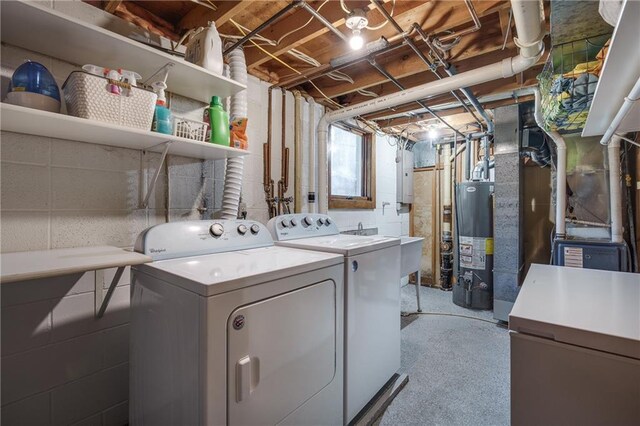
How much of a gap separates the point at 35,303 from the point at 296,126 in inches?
81.3

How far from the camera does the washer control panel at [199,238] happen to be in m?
1.33

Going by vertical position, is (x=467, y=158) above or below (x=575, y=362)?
above

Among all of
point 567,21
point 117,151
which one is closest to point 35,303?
point 117,151

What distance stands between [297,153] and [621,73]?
79.1 inches

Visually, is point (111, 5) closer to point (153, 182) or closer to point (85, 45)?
point (85, 45)

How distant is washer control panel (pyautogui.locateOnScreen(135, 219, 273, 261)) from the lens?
1.33 metres

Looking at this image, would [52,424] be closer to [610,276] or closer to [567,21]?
[610,276]

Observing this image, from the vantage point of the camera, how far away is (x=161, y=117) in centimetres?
142

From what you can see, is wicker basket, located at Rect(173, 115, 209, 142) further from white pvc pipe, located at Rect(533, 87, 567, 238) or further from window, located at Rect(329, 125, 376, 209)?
white pvc pipe, located at Rect(533, 87, 567, 238)

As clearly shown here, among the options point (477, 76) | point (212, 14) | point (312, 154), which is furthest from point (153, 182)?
point (477, 76)

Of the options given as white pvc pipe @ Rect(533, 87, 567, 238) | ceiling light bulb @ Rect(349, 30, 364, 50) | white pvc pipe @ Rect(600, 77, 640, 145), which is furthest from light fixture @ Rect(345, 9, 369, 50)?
Answer: white pvc pipe @ Rect(533, 87, 567, 238)

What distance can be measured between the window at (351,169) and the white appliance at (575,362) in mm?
2221

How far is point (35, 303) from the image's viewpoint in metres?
1.31

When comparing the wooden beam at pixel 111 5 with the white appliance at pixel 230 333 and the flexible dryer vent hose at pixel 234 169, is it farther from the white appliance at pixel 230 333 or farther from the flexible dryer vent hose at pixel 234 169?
the white appliance at pixel 230 333
